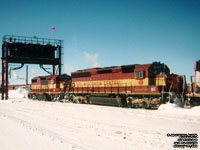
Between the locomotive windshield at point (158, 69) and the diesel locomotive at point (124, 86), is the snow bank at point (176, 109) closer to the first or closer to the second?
the diesel locomotive at point (124, 86)

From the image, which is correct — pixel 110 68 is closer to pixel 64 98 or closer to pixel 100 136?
pixel 64 98

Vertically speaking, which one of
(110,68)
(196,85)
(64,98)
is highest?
(110,68)

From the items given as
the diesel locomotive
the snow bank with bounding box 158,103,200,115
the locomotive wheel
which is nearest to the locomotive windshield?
the diesel locomotive

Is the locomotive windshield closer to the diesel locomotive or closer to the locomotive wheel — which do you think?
the diesel locomotive

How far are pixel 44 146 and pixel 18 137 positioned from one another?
71.7 inches

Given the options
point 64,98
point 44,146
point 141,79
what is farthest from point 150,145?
point 64,98

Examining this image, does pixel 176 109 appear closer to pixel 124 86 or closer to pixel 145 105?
pixel 145 105

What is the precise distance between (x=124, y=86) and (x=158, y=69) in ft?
13.1

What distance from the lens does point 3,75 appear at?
3481 centimetres

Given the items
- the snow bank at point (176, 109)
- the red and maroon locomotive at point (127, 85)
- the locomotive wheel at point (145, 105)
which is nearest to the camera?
the snow bank at point (176, 109)

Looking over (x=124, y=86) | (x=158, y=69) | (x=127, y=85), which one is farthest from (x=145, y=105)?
(x=158, y=69)

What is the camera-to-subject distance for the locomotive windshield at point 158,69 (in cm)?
1981

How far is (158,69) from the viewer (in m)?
20.0

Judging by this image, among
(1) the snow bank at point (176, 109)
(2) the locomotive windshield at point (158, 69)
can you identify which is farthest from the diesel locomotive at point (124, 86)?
(1) the snow bank at point (176, 109)
